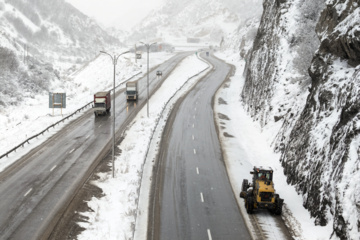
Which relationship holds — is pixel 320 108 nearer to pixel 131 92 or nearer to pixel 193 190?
pixel 193 190

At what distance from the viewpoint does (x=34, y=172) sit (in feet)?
98.6

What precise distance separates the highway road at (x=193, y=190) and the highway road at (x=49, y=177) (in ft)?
20.1

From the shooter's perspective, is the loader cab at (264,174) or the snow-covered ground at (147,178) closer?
the snow-covered ground at (147,178)

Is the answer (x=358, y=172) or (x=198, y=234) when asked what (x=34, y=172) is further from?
(x=358, y=172)

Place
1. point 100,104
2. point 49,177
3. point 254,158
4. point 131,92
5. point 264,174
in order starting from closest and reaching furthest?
point 264,174 < point 49,177 < point 254,158 < point 100,104 < point 131,92

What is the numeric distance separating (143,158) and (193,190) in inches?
293

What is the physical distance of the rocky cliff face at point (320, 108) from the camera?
64.4 feet

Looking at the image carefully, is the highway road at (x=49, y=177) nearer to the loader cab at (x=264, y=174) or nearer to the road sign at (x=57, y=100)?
the road sign at (x=57, y=100)

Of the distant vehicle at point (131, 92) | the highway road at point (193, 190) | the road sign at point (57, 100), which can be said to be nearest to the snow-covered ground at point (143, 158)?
the highway road at point (193, 190)

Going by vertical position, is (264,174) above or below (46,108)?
above

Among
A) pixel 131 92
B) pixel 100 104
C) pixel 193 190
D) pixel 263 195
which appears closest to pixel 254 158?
pixel 193 190

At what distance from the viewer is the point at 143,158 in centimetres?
3322

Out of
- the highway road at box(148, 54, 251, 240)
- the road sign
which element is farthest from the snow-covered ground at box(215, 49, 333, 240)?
the road sign

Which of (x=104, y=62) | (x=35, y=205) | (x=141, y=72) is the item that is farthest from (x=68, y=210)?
(x=104, y=62)
